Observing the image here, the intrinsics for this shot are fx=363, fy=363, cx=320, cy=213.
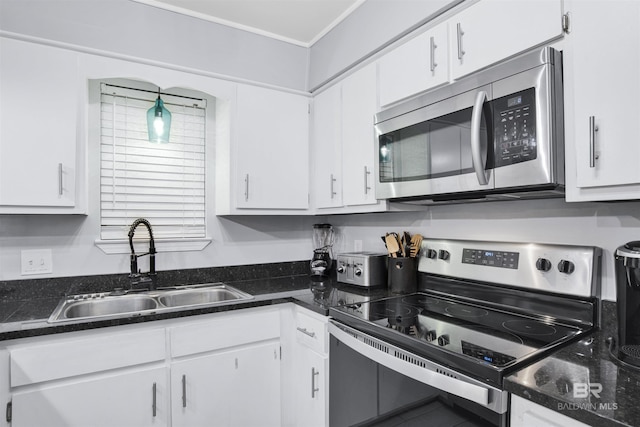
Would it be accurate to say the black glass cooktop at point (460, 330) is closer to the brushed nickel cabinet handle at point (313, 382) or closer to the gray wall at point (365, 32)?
the brushed nickel cabinet handle at point (313, 382)

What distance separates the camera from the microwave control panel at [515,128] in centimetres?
118

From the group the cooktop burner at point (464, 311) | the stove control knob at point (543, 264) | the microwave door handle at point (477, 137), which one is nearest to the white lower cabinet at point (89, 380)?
the cooktop burner at point (464, 311)

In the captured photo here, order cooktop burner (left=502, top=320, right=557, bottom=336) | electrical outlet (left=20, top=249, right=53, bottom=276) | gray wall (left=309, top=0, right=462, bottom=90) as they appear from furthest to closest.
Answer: electrical outlet (left=20, top=249, right=53, bottom=276)
gray wall (left=309, top=0, right=462, bottom=90)
cooktop burner (left=502, top=320, right=557, bottom=336)

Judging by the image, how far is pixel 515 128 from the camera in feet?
4.02

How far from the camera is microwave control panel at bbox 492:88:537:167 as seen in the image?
3.88ft

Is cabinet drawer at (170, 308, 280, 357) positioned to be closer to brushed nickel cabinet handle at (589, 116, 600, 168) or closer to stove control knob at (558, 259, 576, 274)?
stove control knob at (558, 259, 576, 274)

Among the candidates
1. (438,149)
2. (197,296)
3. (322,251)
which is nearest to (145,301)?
(197,296)

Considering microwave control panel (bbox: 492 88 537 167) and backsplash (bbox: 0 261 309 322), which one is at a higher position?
microwave control panel (bbox: 492 88 537 167)

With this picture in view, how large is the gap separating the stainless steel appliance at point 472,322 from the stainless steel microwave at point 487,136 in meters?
0.28

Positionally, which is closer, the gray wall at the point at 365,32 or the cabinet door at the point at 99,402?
the cabinet door at the point at 99,402

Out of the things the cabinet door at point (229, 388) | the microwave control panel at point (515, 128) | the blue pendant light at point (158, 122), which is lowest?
the cabinet door at point (229, 388)

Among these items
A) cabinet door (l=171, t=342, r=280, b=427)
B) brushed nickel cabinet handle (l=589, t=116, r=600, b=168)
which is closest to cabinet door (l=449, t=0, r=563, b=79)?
brushed nickel cabinet handle (l=589, t=116, r=600, b=168)

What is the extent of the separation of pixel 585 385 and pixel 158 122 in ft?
7.21

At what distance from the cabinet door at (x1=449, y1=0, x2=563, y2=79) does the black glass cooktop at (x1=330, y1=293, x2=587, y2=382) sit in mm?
964
